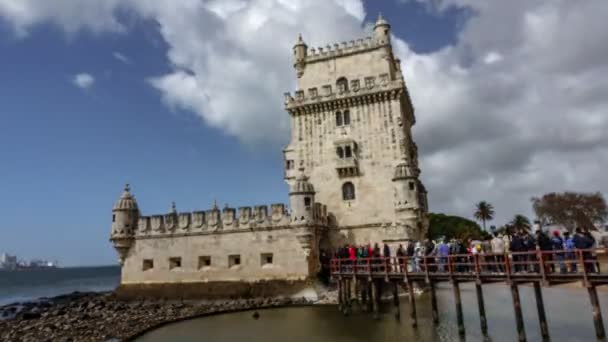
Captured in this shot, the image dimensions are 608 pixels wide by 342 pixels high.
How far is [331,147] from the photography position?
33531mm

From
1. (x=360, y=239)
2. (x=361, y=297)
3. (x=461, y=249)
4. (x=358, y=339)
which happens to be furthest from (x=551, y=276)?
(x=360, y=239)

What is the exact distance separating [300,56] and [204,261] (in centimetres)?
1834

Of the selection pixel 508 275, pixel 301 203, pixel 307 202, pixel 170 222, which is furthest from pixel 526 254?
pixel 170 222

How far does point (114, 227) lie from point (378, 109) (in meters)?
22.5

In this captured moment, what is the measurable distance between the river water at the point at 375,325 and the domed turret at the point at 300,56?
64.3ft

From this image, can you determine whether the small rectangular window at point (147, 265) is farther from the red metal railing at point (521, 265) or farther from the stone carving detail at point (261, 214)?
the red metal railing at point (521, 265)

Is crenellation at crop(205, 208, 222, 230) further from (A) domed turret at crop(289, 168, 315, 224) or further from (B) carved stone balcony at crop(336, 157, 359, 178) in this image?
(B) carved stone balcony at crop(336, 157, 359, 178)

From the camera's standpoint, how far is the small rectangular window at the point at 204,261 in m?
31.9

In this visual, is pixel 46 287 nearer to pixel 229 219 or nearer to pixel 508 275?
pixel 229 219

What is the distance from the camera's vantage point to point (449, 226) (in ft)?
229

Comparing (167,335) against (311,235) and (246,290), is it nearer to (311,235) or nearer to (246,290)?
(246,290)

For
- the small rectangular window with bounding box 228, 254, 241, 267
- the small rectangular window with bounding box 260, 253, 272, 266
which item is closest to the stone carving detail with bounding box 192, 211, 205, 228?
the small rectangular window with bounding box 228, 254, 241, 267

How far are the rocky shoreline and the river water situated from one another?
3.84 feet

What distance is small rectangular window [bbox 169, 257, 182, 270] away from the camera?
107 ft
